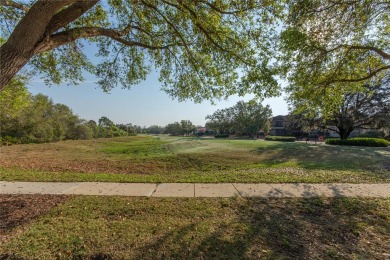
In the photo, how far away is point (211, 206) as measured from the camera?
4672mm

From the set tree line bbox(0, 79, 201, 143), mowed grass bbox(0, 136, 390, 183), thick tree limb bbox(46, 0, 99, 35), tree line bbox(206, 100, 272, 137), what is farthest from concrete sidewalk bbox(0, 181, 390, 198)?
tree line bbox(206, 100, 272, 137)

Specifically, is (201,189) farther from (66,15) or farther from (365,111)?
(365,111)

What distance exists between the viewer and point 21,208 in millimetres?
4375

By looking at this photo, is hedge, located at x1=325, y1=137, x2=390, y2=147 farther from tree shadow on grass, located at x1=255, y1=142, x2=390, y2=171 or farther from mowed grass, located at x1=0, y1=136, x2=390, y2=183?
mowed grass, located at x1=0, y1=136, x2=390, y2=183

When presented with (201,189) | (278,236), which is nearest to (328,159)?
(201,189)

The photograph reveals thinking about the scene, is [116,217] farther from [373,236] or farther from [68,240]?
[373,236]

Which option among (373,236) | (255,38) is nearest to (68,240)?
(373,236)

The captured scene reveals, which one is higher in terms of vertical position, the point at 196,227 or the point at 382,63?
the point at 382,63

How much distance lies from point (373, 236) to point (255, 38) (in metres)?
5.52

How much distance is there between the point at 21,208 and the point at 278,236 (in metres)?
5.35

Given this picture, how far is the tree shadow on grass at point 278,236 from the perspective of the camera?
2.85m

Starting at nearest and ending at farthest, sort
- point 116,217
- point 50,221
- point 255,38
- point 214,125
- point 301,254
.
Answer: point 301,254, point 50,221, point 116,217, point 255,38, point 214,125

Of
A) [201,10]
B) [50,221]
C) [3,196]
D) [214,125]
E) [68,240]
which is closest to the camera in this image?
[68,240]

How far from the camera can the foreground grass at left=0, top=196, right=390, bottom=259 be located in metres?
2.86
